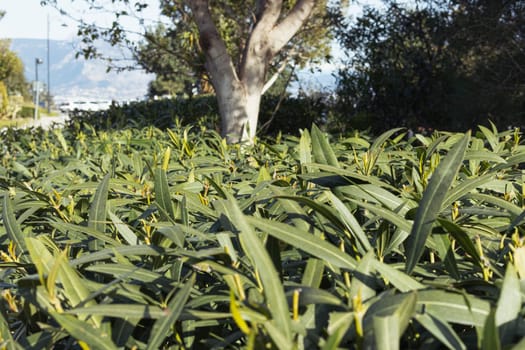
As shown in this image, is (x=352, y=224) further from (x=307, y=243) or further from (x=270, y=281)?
(x=270, y=281)

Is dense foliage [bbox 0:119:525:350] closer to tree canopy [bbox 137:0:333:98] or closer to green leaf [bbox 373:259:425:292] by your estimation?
green leaf [bbox 373:259:425:292]

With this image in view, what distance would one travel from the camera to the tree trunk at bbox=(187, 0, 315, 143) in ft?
21.1

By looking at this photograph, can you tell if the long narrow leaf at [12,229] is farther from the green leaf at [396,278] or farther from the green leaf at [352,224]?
the green leaf at [396,278]

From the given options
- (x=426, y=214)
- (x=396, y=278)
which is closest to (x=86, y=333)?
(x=396, y=278)

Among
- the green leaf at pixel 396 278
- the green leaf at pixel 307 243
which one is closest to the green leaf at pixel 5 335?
the green leaf at pixel 307 243

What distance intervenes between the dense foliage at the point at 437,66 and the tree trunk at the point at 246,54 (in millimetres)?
3999

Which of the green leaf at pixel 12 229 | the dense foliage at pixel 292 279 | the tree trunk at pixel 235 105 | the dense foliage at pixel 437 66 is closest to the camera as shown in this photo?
the dense foliage at pixel 292 279

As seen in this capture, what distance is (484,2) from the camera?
30.3ft

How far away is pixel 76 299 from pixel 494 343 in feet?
2.19

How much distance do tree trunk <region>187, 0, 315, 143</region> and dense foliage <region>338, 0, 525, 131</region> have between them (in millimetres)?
3999

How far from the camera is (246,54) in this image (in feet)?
21.6

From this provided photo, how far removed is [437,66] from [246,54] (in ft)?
16.0

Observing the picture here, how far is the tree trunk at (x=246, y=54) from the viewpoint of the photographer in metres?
6.45

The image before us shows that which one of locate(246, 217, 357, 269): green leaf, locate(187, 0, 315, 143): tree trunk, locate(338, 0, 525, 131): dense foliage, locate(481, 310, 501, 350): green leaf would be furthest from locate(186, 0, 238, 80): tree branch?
locate(481, 310, 501, 350): green leaf
